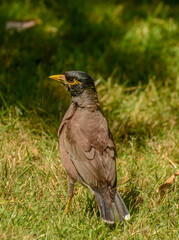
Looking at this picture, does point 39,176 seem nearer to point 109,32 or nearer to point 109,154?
point 109,154

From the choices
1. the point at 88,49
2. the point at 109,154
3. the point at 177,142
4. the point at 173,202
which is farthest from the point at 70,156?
the point at 88,49

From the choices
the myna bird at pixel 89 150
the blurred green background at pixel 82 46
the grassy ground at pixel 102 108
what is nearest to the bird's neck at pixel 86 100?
the myna bird at pixel 89 150

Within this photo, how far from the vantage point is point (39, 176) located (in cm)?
404

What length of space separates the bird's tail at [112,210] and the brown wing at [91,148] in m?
0.13

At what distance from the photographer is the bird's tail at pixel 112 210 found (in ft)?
11.0

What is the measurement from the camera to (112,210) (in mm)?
3418

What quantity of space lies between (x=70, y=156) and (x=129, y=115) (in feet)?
5.47

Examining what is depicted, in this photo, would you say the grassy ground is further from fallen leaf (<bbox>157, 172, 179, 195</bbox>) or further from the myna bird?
the myna bird

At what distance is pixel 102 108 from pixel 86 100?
4.28 ft

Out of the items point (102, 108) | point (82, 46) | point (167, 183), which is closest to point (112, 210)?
point (167, 183)

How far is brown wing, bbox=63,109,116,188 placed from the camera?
3.52m

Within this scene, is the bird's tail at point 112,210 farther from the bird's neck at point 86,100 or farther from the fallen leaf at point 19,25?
the fallen leaf at point 19,25

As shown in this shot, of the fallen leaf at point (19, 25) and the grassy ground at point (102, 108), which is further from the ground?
the fallen leaf at point (19, 25)

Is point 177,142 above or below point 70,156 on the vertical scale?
below
